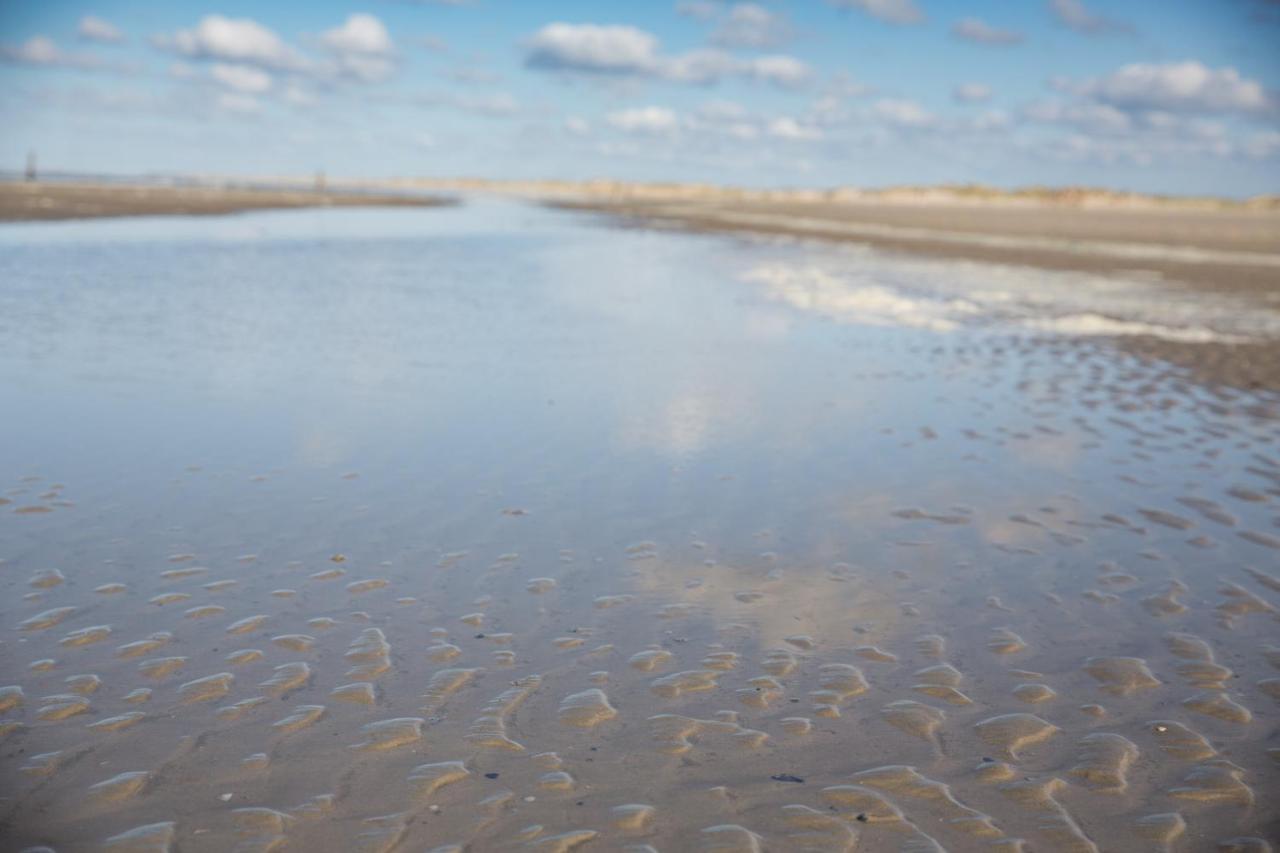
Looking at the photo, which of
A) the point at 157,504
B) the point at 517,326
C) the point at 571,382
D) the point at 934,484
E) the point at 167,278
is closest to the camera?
the point at 157,504

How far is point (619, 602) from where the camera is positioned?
548cm

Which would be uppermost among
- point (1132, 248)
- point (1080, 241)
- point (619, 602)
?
point (1080, 241)

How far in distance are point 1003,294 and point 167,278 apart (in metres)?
18.9

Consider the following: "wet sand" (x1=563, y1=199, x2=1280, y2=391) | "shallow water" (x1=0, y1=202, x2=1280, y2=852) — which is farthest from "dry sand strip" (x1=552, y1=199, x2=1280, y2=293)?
"shallow water" (x1=0, y1=202, x2=1280, y2=852)

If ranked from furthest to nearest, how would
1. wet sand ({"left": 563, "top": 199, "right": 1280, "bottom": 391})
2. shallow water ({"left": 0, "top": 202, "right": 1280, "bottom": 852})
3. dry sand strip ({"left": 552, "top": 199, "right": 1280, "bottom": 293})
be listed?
dry sand strip ({"left": 552, "top": 199, "right": 1280, "bottom": 293}), wet sand ({"left": 563, "top": 199, "right": 1280, "bottom": 391}), shallow water ({"left": 0, "top": 202, "right": 1280, "bottom": 852})

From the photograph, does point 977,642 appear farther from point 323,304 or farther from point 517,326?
point 323,304

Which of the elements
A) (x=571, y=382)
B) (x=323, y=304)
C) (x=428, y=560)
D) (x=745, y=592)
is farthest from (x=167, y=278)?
(x=745, y=592)

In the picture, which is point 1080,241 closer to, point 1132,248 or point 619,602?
point 1132,248

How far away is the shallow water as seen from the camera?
365cm

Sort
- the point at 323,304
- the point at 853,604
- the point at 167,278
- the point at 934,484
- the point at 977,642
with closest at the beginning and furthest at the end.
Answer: the point at 977,642, the point at 853,604, the point at 934,484, the point at 323,304, the point at 167,278

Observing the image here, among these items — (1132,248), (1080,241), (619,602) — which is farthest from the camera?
(1080,241)

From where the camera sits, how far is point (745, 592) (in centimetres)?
572

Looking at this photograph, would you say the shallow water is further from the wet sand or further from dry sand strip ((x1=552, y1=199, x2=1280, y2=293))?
dry sand strip ((x1=552, y1=199, x2=1280, y2=293))

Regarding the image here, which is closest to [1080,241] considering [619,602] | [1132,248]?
[1132,248]
